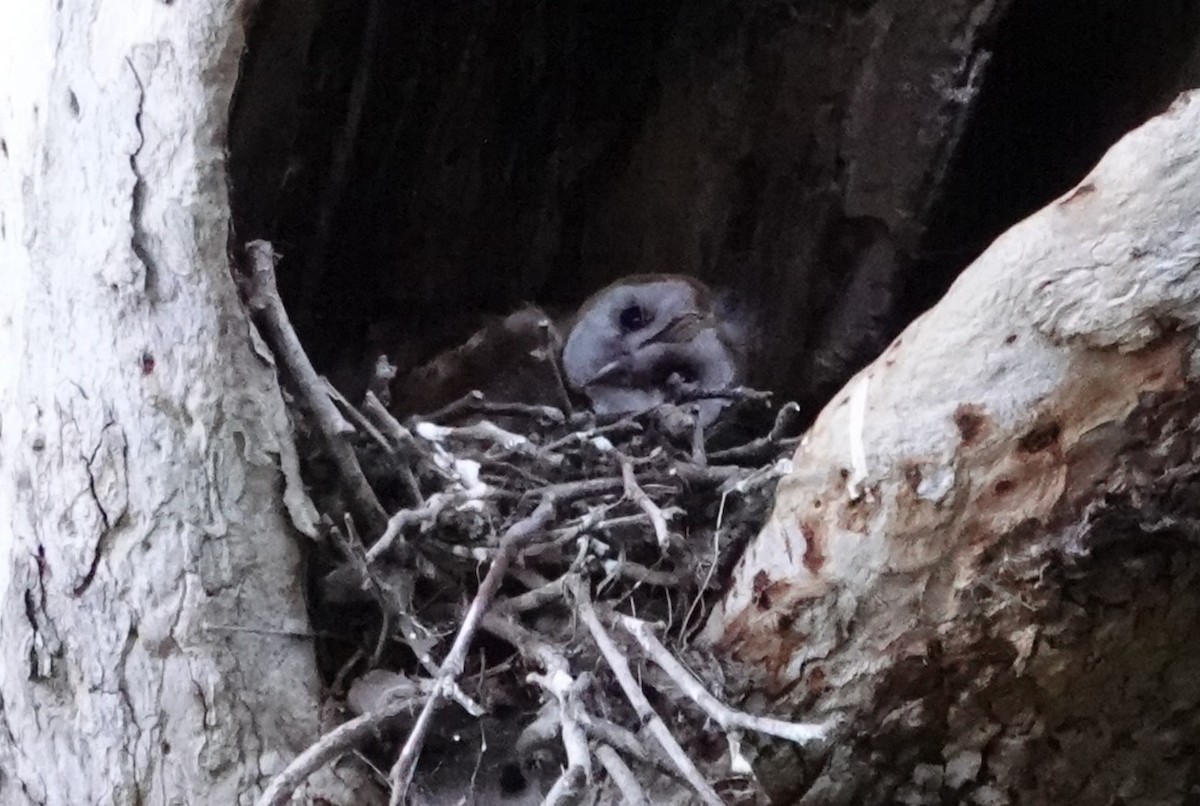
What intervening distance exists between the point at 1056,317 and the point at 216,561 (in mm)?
749

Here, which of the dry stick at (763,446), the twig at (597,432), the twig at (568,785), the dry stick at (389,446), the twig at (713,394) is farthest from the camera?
the twig at (713,394)

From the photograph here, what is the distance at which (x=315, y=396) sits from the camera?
1188 millimetres

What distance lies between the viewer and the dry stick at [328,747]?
966mm

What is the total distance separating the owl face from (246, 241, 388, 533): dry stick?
2.97 feet

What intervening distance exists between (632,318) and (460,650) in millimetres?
1197

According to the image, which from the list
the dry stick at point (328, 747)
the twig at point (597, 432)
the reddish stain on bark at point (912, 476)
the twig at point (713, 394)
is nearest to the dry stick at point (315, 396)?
the dry stick at point (328, 747)

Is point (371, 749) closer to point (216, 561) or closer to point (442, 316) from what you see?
point (216, 561)

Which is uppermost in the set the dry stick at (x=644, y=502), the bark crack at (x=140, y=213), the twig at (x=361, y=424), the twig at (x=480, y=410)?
the bark crack at (x=140, y=213)

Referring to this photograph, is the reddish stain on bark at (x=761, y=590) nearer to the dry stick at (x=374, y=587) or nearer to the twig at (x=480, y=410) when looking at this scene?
the dry stick at (x=374, y=587)

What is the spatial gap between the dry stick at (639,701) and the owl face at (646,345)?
99cm

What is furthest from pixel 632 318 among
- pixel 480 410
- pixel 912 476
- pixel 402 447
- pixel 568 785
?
pixel 568 785

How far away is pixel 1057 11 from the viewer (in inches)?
69.9

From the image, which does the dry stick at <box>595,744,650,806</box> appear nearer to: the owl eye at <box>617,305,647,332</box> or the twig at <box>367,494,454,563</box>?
the twig at <box>367,494,454,563</box>

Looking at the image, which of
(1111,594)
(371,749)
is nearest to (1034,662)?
(1111,594)
